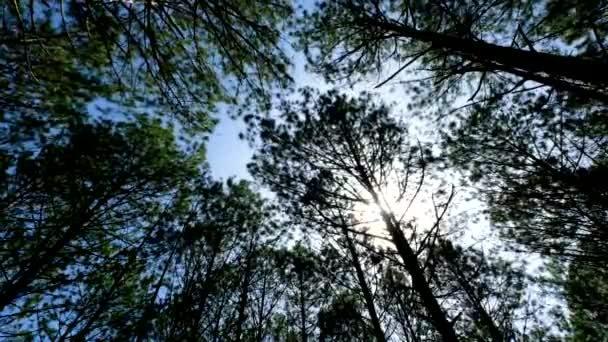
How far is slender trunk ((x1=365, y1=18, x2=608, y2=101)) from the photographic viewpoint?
1653mm

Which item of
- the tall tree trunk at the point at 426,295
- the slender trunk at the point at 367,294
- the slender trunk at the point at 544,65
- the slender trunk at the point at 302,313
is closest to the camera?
the slender trunk at the point at 544,65

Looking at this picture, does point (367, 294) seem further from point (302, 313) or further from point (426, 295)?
point (302, 313)

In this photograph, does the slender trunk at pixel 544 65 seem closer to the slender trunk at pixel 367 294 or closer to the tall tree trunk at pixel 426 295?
the tall tree trunk at pixel 426 295

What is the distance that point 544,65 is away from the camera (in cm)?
212

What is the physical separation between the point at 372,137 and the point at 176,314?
5063mm

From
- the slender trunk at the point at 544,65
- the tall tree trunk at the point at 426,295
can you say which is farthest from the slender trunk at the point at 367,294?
the slender trunk at the point at 544,65

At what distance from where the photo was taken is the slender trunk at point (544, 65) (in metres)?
1.65

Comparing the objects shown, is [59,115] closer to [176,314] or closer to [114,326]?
[114,326]

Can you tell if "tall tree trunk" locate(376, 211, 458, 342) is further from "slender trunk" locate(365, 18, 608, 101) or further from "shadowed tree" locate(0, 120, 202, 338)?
"shadowed tree" locate(0, 120, 202, 338)

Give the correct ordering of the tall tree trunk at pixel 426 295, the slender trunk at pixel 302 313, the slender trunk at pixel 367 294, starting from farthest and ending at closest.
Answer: the slender trunk at pixel 302 313 → the slender trunk at pixel 367 294 → the tall tree trunk at pixel 426 295

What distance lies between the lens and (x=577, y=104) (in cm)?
579

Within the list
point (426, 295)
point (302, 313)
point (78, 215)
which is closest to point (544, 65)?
point (426, 295)

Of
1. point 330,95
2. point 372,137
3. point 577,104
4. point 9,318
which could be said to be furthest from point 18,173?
point 577,104

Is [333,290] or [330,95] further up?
[330,95]
